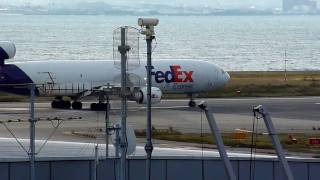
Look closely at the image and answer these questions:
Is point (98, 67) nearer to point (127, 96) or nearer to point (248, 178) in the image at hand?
point (248, 178)

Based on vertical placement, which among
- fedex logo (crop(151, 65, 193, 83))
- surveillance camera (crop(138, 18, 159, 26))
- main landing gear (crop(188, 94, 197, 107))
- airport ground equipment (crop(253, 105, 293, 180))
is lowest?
main landing gear (crop(188, 94, 197, 107))

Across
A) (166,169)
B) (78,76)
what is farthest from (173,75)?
(166,169)

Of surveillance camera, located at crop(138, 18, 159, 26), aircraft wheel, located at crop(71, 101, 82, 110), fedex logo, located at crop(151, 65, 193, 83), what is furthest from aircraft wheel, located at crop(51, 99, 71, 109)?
surveillance camera, located at crop(138, 18, 159, 26)

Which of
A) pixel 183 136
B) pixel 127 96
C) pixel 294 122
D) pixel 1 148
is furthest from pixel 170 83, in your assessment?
pixel 127 96

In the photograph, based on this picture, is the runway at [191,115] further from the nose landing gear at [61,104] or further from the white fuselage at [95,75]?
the white fuselage at [95,75]

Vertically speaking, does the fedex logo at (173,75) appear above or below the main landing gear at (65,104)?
above

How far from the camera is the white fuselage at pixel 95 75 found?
80562 mm

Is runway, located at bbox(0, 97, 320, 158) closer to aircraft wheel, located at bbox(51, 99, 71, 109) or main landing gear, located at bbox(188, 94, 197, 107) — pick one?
aircraft wheel, located at bbox(51, 99, 71, 109)

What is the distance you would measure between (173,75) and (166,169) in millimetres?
45844

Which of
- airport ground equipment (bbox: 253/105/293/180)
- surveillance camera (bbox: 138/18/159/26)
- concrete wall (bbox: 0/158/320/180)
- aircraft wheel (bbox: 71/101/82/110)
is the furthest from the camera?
aircraft wheel (bbox: 71/101/82/110)

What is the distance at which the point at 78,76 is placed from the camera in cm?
8162

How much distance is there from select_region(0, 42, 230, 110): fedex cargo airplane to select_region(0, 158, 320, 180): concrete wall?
3661 cm

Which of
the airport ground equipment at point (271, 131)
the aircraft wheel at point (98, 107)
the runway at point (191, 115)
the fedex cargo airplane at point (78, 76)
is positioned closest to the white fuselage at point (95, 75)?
the fedex cargo airplane at point (78, 76)

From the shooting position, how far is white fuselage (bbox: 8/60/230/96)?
8056cm
